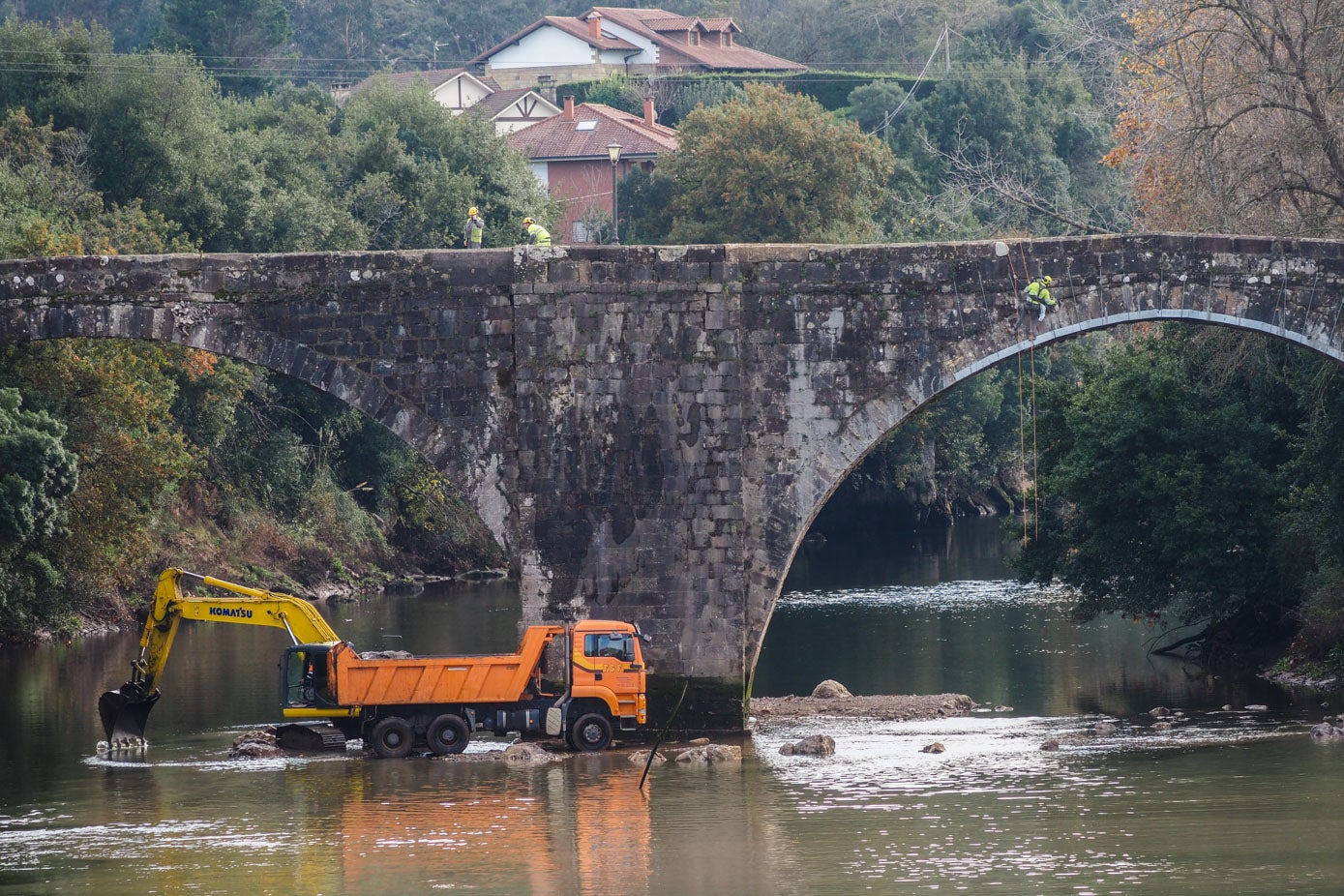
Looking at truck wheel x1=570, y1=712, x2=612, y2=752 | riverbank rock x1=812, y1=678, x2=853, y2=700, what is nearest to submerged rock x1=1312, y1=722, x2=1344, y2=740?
riverbank rock x1=812, y1=678, x2=853, y2=700

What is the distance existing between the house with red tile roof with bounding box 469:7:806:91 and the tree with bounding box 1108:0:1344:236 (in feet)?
173

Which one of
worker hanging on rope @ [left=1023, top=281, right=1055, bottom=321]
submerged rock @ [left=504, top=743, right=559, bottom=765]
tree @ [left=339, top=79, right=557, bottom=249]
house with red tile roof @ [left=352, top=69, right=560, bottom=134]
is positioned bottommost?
submerged rock @ [left=504, top=743, right=559, bottom=765]

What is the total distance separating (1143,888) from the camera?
1457 centimetres

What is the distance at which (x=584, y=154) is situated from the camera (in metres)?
61.3

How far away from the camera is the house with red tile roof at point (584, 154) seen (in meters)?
60.6

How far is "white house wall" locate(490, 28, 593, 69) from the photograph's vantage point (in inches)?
3071

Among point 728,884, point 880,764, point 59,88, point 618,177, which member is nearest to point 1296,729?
point 880,764

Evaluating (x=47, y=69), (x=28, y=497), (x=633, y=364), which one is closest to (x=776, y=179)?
(x=47, y=69)

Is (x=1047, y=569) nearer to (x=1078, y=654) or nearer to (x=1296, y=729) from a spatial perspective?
(x=1078, y=654)

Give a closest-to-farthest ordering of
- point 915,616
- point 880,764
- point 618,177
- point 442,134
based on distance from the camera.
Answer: point 880,764
point 915,616
point 442,134
point 618,177

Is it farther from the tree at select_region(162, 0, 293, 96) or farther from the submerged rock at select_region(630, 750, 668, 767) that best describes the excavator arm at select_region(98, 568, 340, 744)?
the tree at select_region(162, 0, 293, 96)

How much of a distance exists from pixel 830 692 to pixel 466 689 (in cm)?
578

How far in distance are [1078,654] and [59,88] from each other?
2549cm

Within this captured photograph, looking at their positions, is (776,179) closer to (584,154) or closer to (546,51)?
(584,154)
